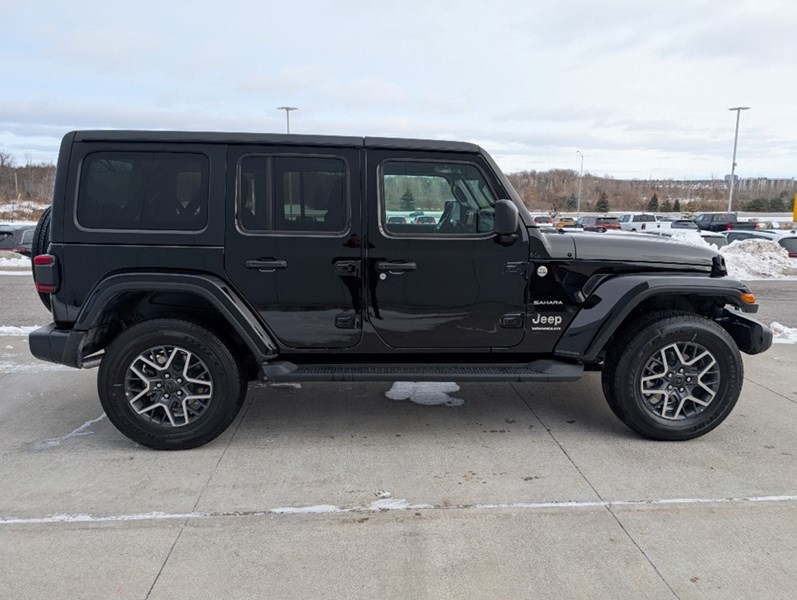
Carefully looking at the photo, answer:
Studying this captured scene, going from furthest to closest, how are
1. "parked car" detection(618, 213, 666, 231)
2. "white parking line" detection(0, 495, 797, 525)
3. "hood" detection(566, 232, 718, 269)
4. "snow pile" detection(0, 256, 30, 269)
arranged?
"parked car" detection(618, 213, 666, 231)
"snow pile" detection(0, 256, 30, 269)
"hood" detection(566, 232, 718, 269)
"white parking line" detection(0, 495, 797, 525)

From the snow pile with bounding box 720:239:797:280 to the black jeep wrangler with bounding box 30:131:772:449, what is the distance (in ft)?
40.0

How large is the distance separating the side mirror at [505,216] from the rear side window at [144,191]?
1906 millimetres

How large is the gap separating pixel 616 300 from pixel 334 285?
75.1 inches

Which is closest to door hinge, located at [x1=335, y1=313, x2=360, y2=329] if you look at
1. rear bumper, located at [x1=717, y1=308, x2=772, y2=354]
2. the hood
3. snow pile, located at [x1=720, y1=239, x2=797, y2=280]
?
the hood

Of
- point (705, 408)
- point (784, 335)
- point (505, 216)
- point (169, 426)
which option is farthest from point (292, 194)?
point (784, 335)

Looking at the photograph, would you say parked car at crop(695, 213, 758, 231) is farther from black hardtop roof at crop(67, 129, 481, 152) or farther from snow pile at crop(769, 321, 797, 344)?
black hardtop roof at crop(67, 129, 481, 152)

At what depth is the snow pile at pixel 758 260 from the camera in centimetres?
1491

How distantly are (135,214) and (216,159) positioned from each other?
2.08ft

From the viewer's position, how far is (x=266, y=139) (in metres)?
3.81

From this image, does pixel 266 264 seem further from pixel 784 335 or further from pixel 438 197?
pixel 784 335

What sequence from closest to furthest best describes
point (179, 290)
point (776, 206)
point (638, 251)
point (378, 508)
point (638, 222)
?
point (378, 508)
point (179, 290)
point (638, 251)
point (638, 222)
point (776, 206)

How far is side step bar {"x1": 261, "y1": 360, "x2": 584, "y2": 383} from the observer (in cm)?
384

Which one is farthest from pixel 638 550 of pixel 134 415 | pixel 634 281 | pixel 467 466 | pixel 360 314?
pixel 134 415

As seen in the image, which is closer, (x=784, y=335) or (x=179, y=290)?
(x=179, y=290)
